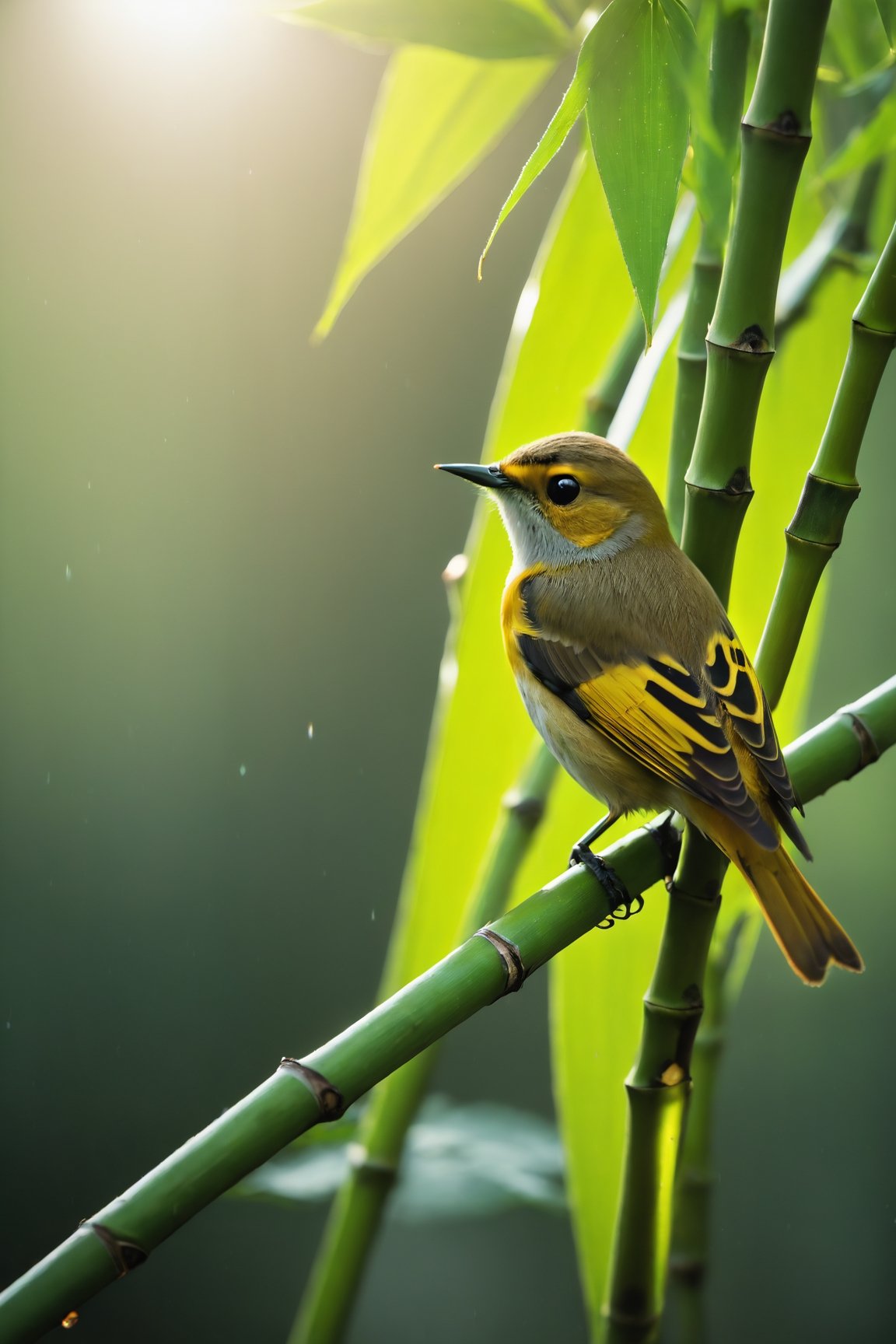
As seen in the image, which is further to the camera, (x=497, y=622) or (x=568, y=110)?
(x=497, y=622)

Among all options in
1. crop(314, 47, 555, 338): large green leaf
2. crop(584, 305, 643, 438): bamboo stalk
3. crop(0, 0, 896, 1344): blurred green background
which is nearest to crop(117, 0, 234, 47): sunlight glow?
crop(0, 0, 896, 1344): blurred green background

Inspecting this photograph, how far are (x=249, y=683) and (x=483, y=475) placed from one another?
1.15 metres

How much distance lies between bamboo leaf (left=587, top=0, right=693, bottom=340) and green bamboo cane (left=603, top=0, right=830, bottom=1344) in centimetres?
3

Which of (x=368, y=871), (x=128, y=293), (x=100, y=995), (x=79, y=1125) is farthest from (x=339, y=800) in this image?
(x=128, y=293)

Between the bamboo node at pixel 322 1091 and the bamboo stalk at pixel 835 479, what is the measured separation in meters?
0.28

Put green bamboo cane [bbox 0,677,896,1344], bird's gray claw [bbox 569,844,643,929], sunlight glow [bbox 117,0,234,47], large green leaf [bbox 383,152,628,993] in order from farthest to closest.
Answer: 1. sunlight glow [bbox 117,0,234,47]
2. large green leaf [bbox 383,152,628,993]
3. bird's gray claw [bbox 569,844,643,929]
4. green bamboo cane [bbox 0,677,896,1344]

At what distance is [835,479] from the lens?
1.78 feet

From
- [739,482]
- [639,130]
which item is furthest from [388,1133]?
[639,130]

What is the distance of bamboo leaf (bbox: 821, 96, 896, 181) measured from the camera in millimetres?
664

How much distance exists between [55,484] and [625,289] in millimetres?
1283

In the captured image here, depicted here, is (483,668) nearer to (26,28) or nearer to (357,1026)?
(357,1026)

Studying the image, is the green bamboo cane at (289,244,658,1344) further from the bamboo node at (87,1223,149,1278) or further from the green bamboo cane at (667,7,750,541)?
the bamboo node at (87,1223,149,1278)

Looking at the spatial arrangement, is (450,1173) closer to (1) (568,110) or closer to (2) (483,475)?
(2) (483,475)

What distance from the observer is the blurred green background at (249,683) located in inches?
63.2
